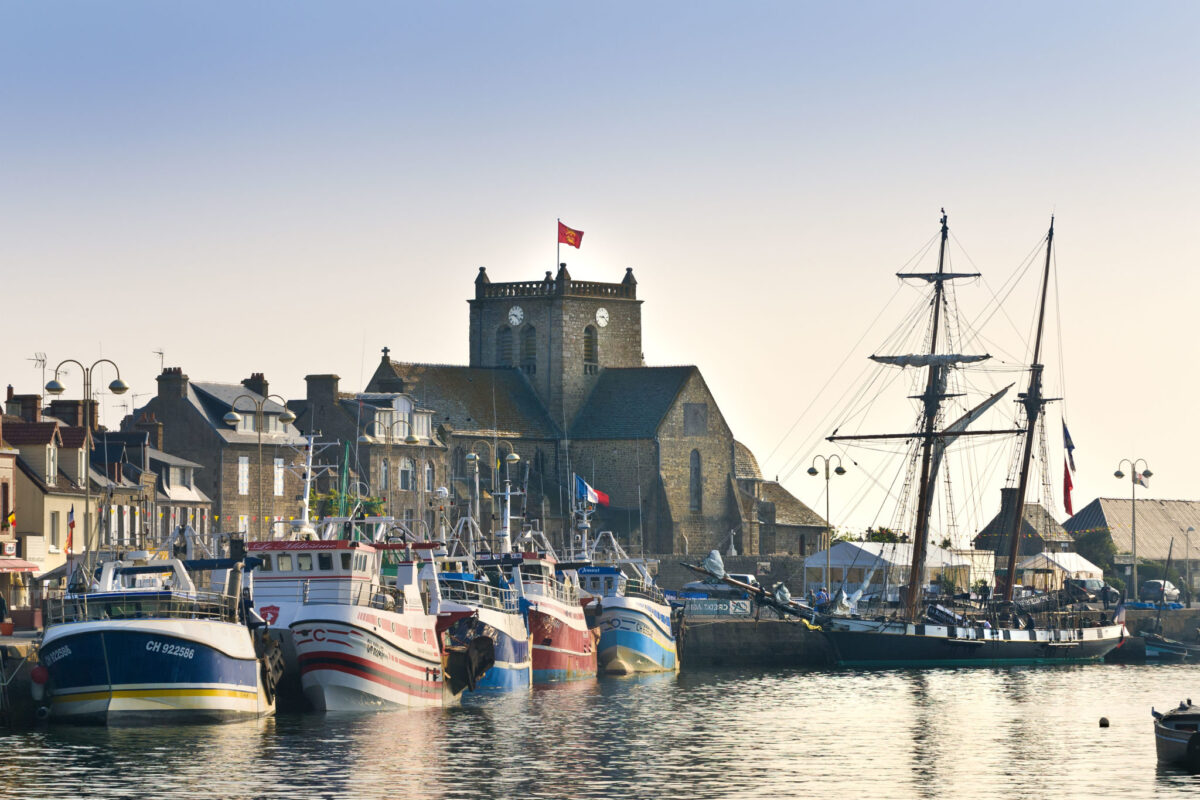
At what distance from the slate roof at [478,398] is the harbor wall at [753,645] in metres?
38.0

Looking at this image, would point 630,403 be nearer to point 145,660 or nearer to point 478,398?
point 478,398

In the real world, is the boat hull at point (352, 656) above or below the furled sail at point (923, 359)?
below

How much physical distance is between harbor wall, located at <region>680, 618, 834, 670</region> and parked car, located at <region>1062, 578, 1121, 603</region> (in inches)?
544

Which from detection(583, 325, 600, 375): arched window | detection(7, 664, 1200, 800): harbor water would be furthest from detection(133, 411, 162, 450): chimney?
detection(583, 325, 600, 375): arched window

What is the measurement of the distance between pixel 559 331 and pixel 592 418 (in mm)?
6218

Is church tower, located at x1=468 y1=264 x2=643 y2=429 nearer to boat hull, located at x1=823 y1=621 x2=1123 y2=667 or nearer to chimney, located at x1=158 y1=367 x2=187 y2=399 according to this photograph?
chimney, located at x1=158 y1=367 x2=187 y2=399

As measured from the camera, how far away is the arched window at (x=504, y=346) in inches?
5600

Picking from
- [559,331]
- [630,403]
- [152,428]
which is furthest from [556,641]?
[559,331]

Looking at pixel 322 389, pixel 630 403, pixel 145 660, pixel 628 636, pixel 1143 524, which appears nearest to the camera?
pixel 145 660

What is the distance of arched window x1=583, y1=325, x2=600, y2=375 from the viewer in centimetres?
14175

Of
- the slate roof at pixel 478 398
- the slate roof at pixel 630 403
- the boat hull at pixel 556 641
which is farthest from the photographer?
the slate roof at pixel 630 403

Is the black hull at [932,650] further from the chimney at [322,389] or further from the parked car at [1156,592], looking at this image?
the chimney at [322,389]

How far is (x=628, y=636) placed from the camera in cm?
7994

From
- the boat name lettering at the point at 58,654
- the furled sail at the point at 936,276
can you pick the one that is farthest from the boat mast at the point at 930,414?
the boat name lettering at the point at 58,654
